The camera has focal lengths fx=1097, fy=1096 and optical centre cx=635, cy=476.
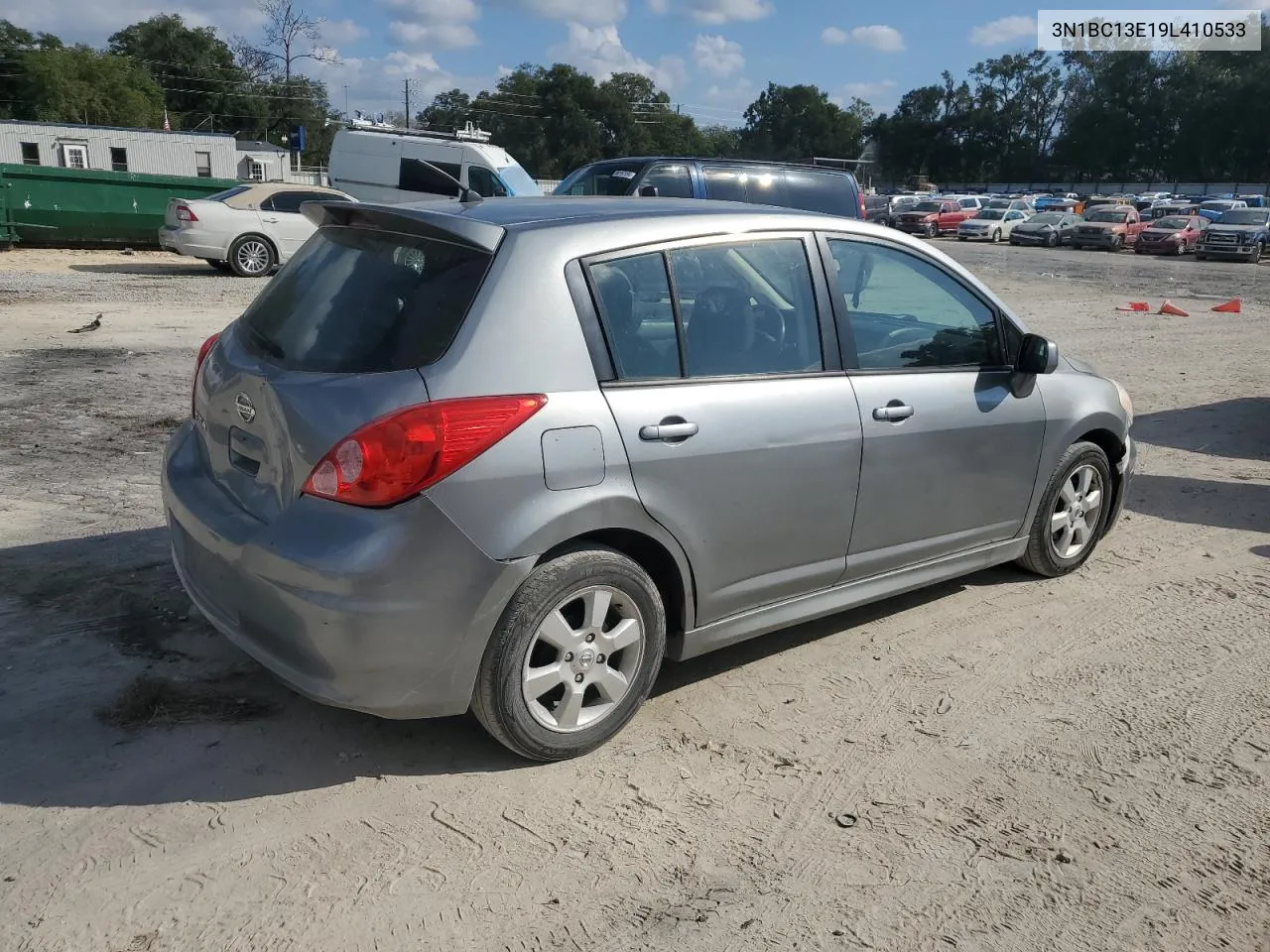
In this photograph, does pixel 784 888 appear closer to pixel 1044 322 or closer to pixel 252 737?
pixel 252 737

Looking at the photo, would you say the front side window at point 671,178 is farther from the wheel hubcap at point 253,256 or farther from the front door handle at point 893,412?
the front door handle at point 893,412

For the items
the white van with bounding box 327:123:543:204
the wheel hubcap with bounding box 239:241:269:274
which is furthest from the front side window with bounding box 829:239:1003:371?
the white van with bounding box 327:123:543:204

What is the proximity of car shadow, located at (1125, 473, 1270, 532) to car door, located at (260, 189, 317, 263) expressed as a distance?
14.5m

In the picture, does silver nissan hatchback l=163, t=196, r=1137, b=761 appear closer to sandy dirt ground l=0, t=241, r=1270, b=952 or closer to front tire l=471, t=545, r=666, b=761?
front tire l=471, t=545, r=666, b=761

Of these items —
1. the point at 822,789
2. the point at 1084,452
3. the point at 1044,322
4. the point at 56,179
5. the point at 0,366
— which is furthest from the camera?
the point at 56,179

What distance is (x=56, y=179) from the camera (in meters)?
20.5

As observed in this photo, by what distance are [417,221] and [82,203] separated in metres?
20.3

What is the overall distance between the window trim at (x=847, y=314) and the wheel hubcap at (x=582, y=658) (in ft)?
4.48

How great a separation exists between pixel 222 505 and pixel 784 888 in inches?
82.5

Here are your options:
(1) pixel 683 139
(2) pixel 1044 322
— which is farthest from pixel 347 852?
(1) pixel 683 139

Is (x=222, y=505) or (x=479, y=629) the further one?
(x=222, y=505)

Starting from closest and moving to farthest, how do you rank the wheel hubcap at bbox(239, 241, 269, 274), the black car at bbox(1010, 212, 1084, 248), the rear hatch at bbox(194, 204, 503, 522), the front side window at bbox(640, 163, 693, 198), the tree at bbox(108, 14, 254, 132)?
the rear hatch at bbox(194, 204, 503, 522)
the front side window at bbox(640, 163, 693, 198)
the wheel hubcap at bbox(239, 241, 269, 274)
the black car at bbox(1010, 212, 1084, 248)
the tree at bbox(108, 14, 254, 132)

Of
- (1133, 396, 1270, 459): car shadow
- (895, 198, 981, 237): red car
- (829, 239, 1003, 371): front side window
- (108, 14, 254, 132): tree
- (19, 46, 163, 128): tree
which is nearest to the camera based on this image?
(829, 239, 1003, 371): front side window

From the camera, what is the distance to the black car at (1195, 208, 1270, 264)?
3478 cm
